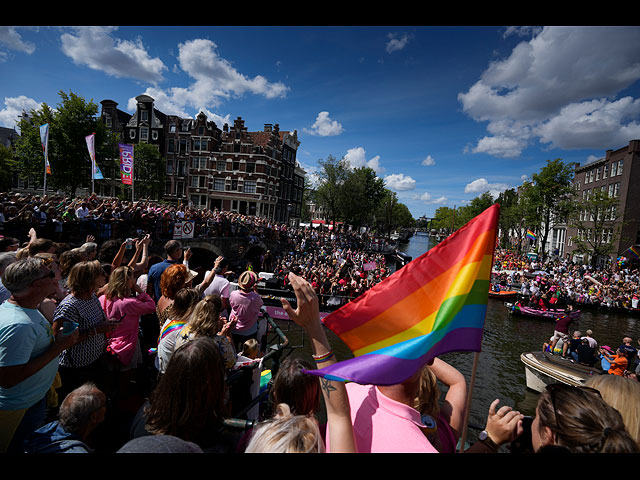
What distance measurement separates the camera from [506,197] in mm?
67562

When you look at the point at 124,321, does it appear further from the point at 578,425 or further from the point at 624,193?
the point at 624,193

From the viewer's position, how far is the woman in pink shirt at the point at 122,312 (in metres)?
3.23

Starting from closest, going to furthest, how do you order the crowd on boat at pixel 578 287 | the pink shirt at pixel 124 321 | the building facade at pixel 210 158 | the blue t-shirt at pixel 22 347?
the blue t-shirt at pixel 22 347, the pink shirt at pixel 124 321, the crowd on boat at pixel 578 287, the building facade at pixel 210 158

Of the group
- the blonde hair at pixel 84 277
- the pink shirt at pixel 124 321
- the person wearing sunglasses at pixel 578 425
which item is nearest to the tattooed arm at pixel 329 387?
the person wearing sunglasses at pixel 578 425

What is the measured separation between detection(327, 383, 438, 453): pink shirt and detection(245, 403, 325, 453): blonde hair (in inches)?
5.3

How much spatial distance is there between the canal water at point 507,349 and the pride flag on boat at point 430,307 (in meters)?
5.14

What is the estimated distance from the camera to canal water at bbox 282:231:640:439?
10492mm

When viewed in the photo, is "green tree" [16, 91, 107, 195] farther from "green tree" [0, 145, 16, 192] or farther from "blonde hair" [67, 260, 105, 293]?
"blonde hair" [67, 260, 105, 293]

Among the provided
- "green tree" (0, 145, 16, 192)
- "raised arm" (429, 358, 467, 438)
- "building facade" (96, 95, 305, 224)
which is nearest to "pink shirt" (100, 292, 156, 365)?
"raised arm" (429, 358, 467, 438)

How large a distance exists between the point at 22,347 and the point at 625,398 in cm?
347

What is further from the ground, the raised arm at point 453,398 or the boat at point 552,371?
the raised arm at point 453,398

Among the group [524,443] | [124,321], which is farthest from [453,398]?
[124,321]

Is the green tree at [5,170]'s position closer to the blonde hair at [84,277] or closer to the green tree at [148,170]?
the green tree at [148,170]
